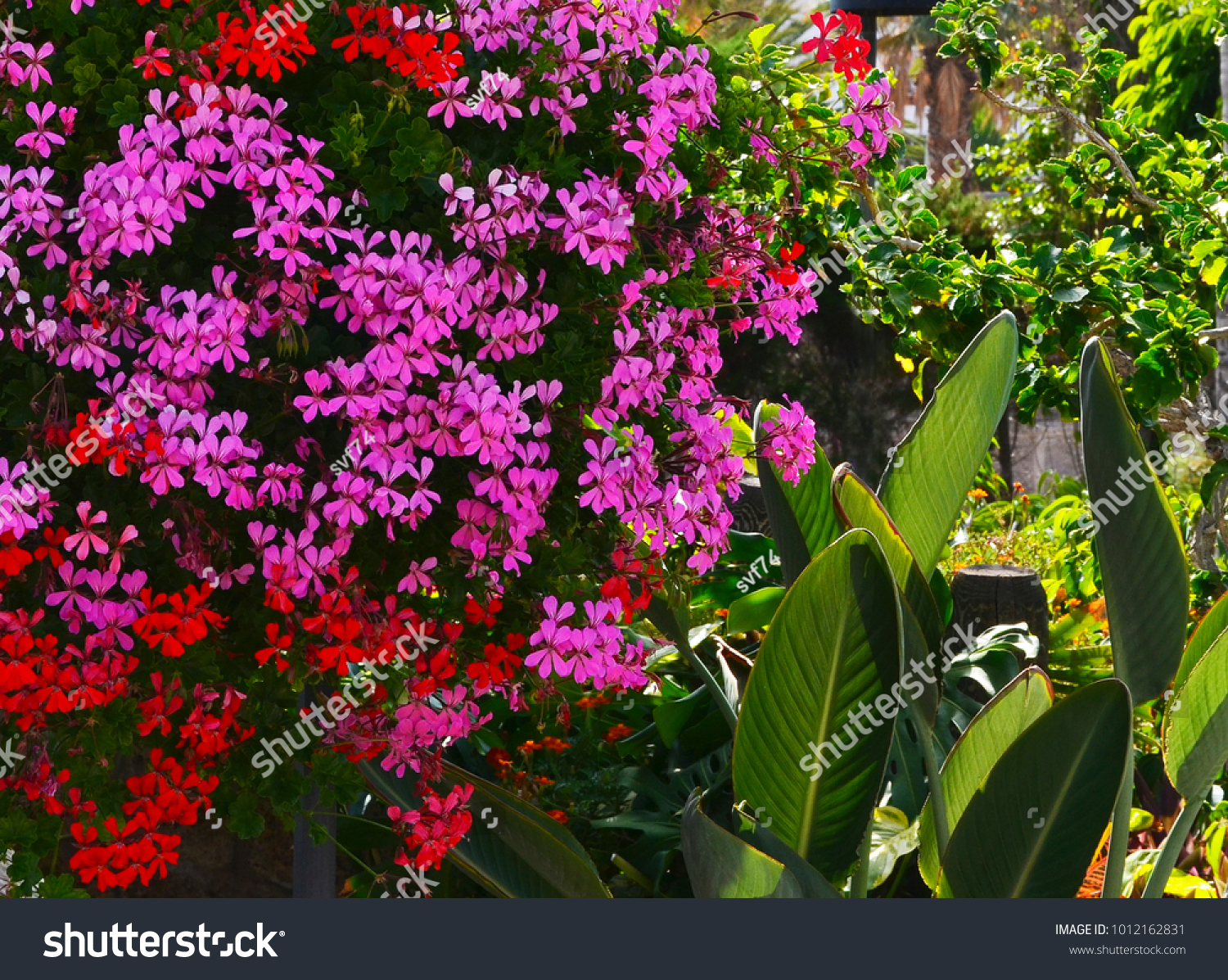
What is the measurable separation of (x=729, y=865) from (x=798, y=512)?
83cm

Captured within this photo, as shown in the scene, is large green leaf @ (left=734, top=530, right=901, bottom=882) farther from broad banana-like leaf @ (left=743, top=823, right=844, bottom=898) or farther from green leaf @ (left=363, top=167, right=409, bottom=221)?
Answer: green leaf @ (left=363, top=167, right=409, bottom=221)

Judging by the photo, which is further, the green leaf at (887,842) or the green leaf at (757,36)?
the green leaf at (887,842)

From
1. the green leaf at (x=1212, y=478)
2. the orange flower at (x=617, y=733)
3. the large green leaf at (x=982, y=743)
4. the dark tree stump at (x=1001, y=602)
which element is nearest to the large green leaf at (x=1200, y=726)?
the large green leaf at (x=982, y=743)

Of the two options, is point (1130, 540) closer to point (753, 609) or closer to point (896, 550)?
point (896, 550)

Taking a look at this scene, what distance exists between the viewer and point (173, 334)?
55.2 inches

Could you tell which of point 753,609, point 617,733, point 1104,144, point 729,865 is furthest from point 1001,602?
point 729,865

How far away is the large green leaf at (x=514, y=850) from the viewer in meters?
1.91

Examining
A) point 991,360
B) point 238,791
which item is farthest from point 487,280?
point 991,360

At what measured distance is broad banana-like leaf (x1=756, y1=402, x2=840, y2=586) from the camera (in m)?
2.20

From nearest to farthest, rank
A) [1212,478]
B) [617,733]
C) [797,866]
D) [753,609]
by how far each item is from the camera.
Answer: [797,866] < [1212,478] < [753,609] < [617,733]

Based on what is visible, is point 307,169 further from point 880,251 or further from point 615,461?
point 880,251

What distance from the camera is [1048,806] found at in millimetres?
1676

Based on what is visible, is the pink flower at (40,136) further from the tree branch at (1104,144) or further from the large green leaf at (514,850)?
the tree branch at (1104,144)

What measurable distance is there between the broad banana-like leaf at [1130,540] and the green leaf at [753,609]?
977 millimetres
